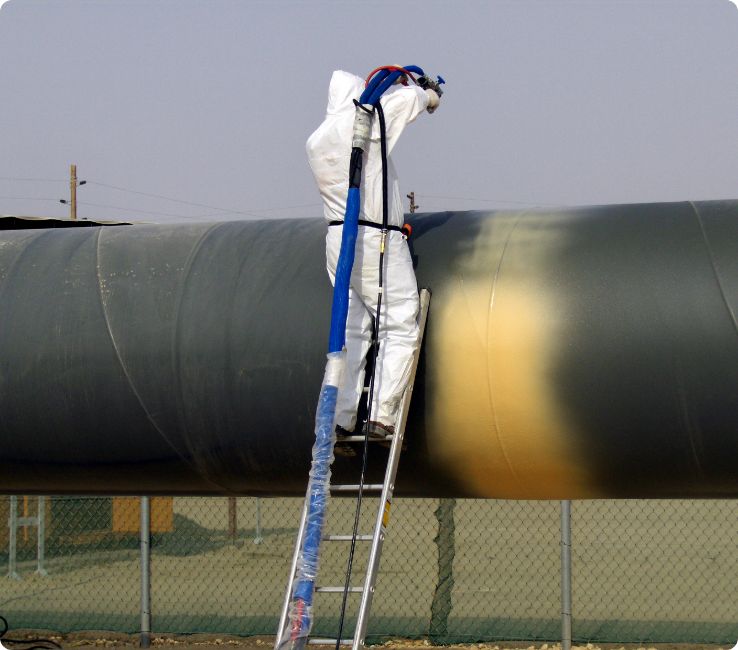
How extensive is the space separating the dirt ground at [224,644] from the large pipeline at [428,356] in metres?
4.34

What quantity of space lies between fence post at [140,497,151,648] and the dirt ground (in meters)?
0.17

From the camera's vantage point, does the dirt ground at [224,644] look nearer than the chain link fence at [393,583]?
Yes

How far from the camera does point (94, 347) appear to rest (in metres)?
5.21

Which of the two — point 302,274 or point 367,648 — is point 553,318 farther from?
point 367,648

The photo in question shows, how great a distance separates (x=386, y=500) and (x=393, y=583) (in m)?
7.50

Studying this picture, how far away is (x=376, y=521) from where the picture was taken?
422 centimetres

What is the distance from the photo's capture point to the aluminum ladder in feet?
13.2

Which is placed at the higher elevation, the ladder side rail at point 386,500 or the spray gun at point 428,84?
the spray gun at point 428,84

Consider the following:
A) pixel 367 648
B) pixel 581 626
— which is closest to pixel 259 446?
pixel 367 648

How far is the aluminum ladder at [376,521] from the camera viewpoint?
4.03 meters

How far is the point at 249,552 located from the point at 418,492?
836 cm

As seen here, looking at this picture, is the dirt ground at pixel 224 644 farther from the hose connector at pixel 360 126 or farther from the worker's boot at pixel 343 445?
the hose connector at pixel 360 126

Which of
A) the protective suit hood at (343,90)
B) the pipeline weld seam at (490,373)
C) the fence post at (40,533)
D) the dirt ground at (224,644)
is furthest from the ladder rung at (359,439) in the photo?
the fence post at (40,533)

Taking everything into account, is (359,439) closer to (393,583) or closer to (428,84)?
(428,84)
